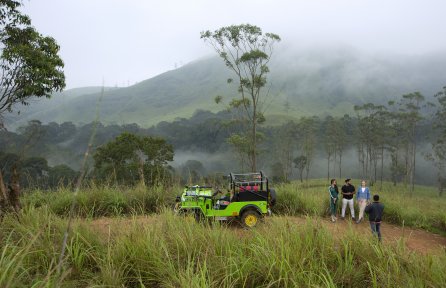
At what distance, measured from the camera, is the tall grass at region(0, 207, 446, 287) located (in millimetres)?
3405

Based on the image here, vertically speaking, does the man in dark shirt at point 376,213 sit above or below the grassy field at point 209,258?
below

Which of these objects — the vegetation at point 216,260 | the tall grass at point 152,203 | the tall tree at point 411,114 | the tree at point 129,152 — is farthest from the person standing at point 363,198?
the tall tree at point 411,114

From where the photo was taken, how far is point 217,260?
3859mm

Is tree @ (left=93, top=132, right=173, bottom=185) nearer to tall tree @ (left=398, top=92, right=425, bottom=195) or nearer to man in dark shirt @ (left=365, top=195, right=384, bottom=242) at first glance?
man in dark shirt @ (left=365, top=195, right=384, bottom=242)

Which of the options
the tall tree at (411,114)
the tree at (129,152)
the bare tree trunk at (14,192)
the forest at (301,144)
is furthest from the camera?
the tall tree at (411,114)

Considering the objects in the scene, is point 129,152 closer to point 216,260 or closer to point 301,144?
point 216,260

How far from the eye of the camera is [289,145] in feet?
231

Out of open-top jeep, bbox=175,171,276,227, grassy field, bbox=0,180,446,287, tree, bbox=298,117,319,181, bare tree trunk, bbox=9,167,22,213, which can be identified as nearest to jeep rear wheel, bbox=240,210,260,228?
open-top jeep, bbox=175,171,276,227

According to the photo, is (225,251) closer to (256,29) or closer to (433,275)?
(433,275)

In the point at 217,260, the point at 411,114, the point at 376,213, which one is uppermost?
the point at 411,114

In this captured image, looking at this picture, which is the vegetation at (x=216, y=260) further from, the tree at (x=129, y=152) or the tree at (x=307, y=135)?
the tree at (x=307, y=135)

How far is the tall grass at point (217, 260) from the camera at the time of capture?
11.2ft

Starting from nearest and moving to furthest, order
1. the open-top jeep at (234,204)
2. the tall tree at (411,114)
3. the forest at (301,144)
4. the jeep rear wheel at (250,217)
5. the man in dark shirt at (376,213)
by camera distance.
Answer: the man in dark shirt at (376,213), the open-top jeep at (234,204), the jeep rear wheel at (250,217), the forest at (301,144), the tall tree at (411,114)

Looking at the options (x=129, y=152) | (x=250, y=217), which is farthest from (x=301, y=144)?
(x=250, y=217)
